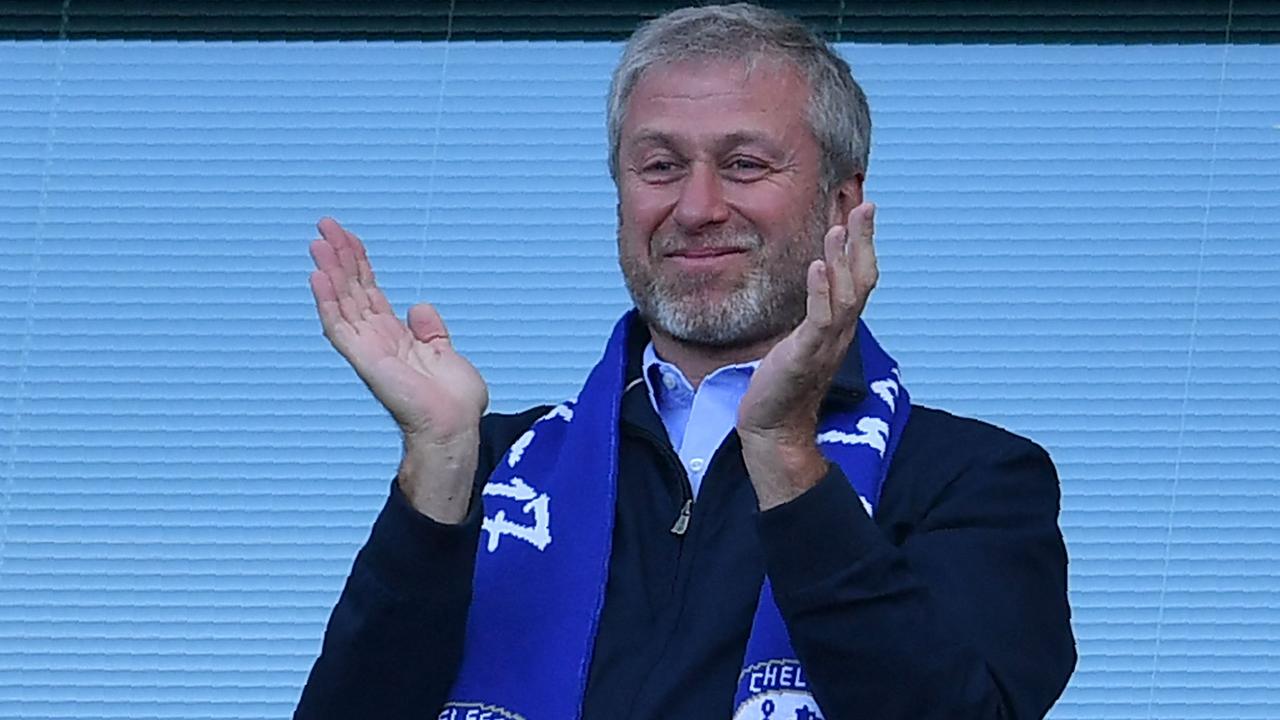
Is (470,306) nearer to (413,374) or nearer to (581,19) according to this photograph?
(581,19)

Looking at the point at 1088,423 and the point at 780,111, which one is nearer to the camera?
the point at 780,111

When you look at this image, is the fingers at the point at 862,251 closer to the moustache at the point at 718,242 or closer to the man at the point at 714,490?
the man at the point at 714,490

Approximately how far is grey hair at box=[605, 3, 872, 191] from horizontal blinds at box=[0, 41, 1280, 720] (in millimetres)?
1140

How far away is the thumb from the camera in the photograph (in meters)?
2.56

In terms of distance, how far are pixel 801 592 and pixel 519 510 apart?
52cm

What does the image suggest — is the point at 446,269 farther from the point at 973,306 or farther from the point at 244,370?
the point at 973,306

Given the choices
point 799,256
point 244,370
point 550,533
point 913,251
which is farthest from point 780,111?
point 244,370

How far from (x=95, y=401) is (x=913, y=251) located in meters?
1.27

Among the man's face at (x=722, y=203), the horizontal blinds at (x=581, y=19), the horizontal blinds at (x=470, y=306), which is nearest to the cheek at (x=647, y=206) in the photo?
the man's face at (x=722, y=203)

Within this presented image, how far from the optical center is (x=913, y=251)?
3934mm

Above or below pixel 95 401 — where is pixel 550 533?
below

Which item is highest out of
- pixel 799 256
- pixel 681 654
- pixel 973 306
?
pixel 973 306

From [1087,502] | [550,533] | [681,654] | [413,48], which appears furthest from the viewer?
[413,48]

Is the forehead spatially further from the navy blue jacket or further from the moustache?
the navy blue jacket
